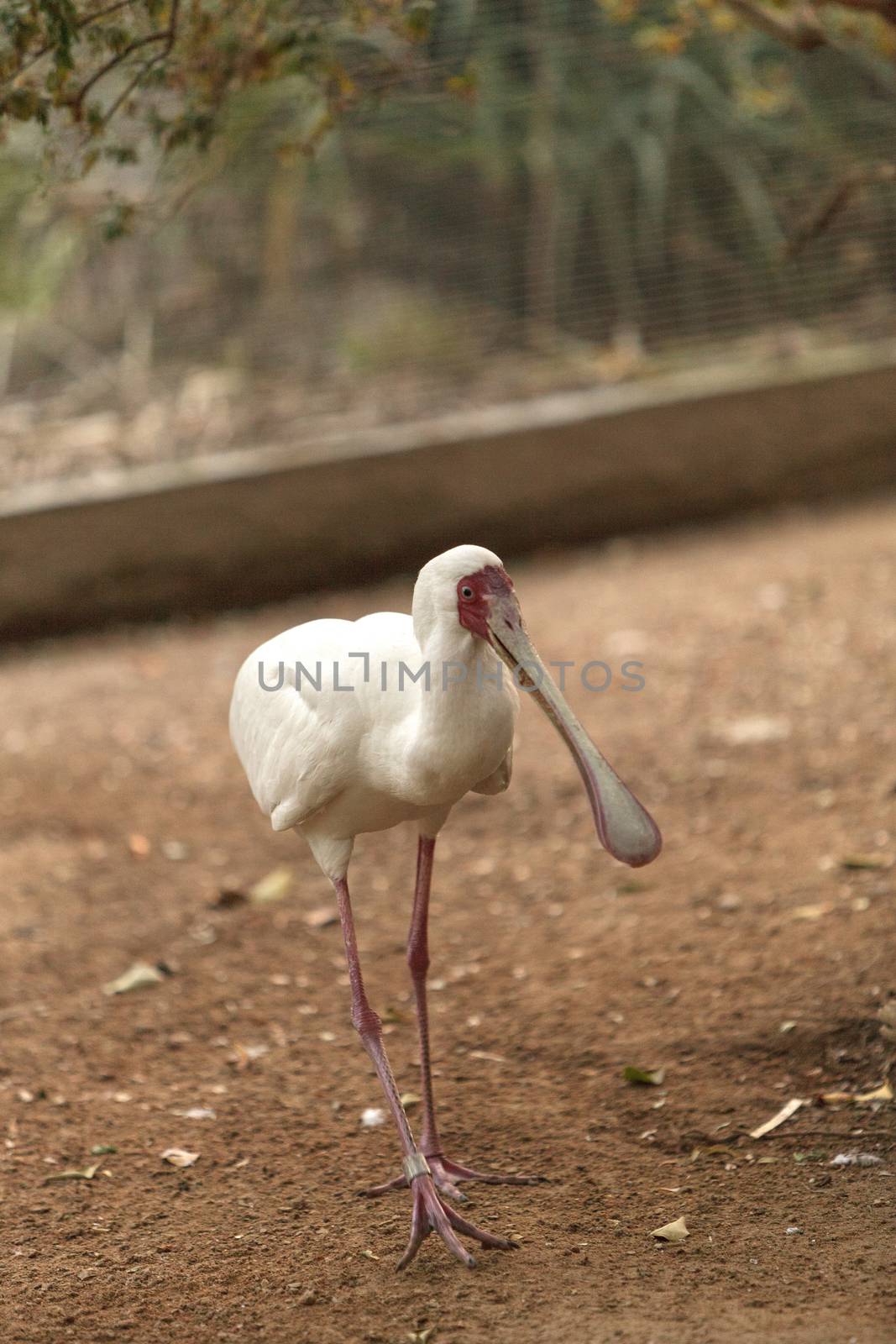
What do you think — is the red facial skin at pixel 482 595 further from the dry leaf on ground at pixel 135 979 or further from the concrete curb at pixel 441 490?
the concrete curb at pixel 441 490

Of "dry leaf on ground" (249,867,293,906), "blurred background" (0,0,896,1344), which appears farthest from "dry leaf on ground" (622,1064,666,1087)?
"dry leaf on ground" (249,867,293,906)

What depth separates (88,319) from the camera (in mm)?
8219

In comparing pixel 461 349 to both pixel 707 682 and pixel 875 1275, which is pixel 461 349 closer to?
pixel 707 682

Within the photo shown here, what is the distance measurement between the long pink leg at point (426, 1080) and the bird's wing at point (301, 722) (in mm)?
339

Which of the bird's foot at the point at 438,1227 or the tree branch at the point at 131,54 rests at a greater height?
the tree branch at the point at 131,54

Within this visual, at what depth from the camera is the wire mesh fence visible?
7.88 meters

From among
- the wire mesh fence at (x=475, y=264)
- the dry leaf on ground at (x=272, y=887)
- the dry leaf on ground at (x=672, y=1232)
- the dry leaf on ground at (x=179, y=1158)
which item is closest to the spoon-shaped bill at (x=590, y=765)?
the dry leaf on ground at (x=672, y=1232)

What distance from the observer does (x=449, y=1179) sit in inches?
125

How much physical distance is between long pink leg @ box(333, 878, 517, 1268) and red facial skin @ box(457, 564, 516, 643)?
2.36 ft

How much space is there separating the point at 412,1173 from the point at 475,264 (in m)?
6.01

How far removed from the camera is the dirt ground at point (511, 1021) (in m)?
2.79

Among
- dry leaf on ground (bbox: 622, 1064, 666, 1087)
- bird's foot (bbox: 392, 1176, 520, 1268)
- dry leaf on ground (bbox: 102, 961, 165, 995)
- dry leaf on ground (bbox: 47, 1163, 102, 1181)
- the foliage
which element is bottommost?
dry leaf on ground (bbox: 102, 961, 165, 995)

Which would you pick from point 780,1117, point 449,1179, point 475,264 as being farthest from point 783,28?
point 475,264

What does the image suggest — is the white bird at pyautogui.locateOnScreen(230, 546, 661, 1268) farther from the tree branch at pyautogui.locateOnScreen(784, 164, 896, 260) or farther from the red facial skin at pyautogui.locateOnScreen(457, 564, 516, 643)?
the tree branch at pyautogui.locateOnScreen(784, 164, 896, 260)
